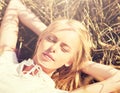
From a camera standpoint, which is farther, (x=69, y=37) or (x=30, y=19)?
(x=30, y=19)

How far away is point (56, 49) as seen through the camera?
5.02ft

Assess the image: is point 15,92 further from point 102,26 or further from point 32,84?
point 102,26

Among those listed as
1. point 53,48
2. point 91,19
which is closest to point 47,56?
point 53,48

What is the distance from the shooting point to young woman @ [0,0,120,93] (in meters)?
1.49

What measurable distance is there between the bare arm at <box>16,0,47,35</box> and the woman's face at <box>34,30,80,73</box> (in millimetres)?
91

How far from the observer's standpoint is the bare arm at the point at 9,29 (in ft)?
5.30

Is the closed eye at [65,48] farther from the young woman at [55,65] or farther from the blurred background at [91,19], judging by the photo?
the blurred background at [91,19]

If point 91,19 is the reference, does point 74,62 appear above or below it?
below

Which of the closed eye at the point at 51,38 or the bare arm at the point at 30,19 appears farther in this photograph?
the bare arm at the point at 30,19

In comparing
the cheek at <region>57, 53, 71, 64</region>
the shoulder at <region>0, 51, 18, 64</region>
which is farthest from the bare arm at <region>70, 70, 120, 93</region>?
the shoulder at <region>0, 51, 18, 64</region>

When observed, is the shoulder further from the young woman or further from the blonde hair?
the blonde hair

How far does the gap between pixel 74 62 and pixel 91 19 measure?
209 millimetres

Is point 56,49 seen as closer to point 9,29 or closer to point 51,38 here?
point 51,38

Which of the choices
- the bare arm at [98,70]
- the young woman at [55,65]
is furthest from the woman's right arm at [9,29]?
the bare arm at [98,70]
